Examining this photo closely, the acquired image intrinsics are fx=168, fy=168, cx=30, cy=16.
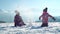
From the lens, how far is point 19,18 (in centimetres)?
926

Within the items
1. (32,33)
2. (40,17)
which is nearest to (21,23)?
(40,17)

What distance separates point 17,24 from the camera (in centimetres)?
915

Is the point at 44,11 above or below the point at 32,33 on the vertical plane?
above

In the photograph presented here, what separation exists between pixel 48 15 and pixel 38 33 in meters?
2.85

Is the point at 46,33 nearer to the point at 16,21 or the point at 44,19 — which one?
the point at 44,19

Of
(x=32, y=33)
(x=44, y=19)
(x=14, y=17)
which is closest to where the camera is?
(x=32, y=33)

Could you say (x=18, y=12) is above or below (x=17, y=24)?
above

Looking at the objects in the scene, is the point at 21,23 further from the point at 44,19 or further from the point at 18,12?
the point at 44,19

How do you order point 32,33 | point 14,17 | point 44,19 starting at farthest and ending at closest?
1. point 14,17
2. point 44,19
3. point 32,33

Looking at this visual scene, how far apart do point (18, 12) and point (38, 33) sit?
11.0ft

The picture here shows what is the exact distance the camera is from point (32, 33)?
20.0 feet

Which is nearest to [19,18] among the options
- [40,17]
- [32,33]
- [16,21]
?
[16,21]

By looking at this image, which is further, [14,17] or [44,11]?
[14,17]

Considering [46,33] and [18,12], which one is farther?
[18,12]
